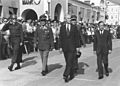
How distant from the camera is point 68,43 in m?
9.16

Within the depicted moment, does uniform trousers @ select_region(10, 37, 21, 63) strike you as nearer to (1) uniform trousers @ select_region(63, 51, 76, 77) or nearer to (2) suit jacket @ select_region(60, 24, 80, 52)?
(2) suit jacket @ select_region(60, 24, 80, 52)

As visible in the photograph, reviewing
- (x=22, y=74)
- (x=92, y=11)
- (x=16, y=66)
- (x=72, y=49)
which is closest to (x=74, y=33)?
(x=72, y=49)

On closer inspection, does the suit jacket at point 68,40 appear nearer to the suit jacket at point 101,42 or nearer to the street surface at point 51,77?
the suit jacket at point 101,42

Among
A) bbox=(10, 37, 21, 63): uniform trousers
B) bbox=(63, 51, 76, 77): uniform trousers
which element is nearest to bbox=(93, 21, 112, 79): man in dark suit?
bbox=(63, 51, 76, 77): uniform trousers

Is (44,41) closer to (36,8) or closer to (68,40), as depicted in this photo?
(68,40)

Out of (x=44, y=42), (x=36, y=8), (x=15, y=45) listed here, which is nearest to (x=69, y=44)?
(x=44, y=42)

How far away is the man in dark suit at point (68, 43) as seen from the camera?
9.09 metres

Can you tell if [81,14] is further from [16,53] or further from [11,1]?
[16,53]

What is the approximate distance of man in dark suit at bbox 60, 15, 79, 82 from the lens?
358 inches

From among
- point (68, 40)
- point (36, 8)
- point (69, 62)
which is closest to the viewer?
point (69, 62)

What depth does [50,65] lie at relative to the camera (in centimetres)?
1270

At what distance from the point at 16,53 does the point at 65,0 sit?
3024 centimetres

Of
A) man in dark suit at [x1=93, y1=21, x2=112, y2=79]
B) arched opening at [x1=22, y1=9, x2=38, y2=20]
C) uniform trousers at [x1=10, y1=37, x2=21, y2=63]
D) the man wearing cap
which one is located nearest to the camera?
man in dark suit at [x1=93, y1=21, x2=112, y2=79]

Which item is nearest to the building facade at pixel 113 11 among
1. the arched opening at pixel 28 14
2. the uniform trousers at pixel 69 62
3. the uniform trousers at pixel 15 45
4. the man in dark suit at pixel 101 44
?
the arched opening at pixel 28 14
